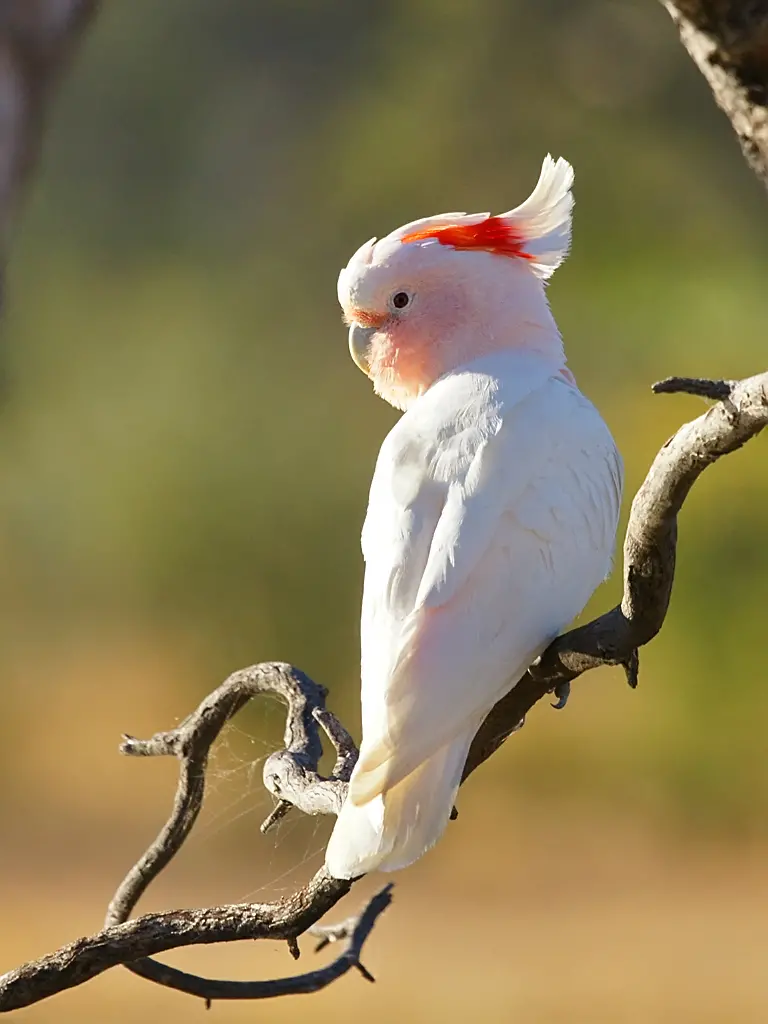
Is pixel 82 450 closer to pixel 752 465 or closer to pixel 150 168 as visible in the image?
pixel 150 168

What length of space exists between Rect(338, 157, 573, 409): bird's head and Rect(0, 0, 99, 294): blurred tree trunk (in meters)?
1.03

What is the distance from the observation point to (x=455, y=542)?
148cm

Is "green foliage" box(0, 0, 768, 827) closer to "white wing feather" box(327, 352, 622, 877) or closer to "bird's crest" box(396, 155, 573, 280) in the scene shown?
"bird's crest" box(396, 155, 573, 280)

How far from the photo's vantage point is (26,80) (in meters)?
0.80

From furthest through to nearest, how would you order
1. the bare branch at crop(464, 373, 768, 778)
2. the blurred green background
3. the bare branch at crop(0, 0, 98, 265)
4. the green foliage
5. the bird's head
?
the green foliage → the blurred green background → the bird's head → the bare branch at crop(464, 373, 768, 778) → the bare branch at crop(0, 0, 98, 265)

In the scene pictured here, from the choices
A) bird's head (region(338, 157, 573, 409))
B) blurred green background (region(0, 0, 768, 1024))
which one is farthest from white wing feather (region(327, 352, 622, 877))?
blurred green background (region(0, 0, 768, 1024))

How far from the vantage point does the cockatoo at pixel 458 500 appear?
4.46 ft

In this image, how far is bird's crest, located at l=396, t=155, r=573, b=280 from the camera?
186 cm

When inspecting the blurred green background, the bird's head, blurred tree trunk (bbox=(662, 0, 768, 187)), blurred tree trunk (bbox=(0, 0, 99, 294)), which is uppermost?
the blurred green background

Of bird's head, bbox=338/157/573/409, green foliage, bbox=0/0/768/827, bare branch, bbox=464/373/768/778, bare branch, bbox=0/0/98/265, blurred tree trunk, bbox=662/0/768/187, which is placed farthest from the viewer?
green foliage, bbox=0/0/768/827

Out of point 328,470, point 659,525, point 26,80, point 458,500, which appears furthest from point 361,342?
point 328,470

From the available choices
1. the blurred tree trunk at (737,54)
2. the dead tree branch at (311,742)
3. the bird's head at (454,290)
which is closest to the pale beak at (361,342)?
the bird's head at (454,290)

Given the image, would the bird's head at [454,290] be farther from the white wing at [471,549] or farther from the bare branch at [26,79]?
the bare branch at [26,79]

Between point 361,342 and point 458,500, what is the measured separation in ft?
1.45
